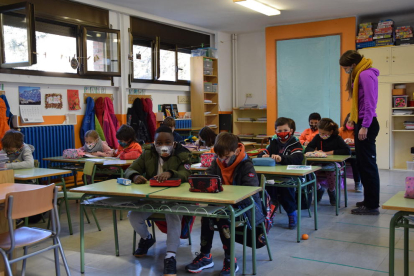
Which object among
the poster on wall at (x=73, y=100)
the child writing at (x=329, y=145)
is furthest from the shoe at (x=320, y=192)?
the poster on wall at (x=73, y=100)

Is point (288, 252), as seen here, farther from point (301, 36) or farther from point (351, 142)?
point (301, 36)

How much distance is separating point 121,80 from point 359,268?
18.6 ft

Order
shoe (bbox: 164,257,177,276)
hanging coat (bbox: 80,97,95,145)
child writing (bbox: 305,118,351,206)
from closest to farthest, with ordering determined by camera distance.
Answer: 1. shoe (bbox: 164,257,177,276)
2. child writing (bbox: 305,118,351,206)
3. hanging coat (bbox: 80,97,95,145)

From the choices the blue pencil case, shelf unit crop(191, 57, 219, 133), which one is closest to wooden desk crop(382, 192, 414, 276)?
the blue pencil case

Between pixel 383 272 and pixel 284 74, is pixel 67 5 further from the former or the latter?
pixel 383 272

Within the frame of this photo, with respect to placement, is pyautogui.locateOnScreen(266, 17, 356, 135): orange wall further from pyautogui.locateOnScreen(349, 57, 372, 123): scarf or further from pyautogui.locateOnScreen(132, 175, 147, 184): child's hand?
pyautogui.locateOnScreen(132, 175, 147, 184): child's hand

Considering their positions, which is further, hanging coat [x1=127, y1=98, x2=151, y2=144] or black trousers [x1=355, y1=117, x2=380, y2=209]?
hanging coat [x1=127, y1=98, x2=151, y2=144]

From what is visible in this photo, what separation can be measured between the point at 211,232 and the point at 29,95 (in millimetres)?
4293

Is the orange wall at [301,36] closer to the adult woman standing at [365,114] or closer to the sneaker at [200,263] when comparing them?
the adult woman standing at [365,114]

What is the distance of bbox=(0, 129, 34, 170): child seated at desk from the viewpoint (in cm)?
440

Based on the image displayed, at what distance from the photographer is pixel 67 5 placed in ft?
21.9

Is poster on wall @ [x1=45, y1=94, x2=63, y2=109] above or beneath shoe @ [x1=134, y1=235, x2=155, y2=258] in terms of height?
above

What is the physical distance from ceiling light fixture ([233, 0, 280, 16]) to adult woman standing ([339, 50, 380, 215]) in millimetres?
3096

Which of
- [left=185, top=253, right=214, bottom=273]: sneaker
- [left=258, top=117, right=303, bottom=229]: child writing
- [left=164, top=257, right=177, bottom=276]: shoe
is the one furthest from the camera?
[left=258, top=117, right=303, bottom=229]: child writing
